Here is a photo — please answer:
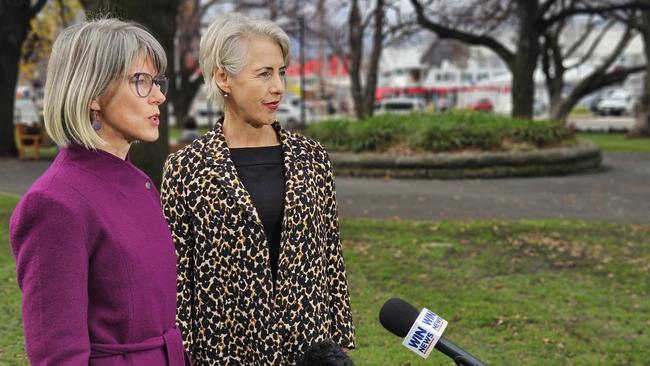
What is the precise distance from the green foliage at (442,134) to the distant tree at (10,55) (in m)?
7.91

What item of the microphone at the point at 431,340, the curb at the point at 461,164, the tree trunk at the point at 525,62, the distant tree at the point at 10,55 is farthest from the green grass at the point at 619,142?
the microphone at the point at 431,340

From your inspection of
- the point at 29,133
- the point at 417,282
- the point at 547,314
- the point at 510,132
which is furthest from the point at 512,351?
the point at 29,133

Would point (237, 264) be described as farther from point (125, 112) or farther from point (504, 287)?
point (504, 287)

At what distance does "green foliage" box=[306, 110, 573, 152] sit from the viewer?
666 inches

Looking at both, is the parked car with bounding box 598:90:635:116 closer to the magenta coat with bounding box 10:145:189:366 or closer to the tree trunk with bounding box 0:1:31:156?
the tree trunk with bounding box 0:1:31:156

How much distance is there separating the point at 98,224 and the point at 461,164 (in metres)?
14.4

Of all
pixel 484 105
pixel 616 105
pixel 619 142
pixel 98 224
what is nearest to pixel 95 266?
pixel 98 224

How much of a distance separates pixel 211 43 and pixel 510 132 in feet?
49.3

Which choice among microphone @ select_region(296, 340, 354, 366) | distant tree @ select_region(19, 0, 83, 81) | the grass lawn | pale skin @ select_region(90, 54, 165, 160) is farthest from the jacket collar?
distant tree @ select_region(19, 0, 83, 81)

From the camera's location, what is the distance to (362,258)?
8.48 m

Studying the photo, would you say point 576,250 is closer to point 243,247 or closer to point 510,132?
point 243,247

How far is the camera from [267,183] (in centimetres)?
292

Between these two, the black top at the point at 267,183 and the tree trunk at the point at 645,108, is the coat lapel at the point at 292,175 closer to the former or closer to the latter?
the black top at the point at 267,183

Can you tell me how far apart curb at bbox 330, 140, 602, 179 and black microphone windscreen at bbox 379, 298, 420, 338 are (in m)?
13.8
